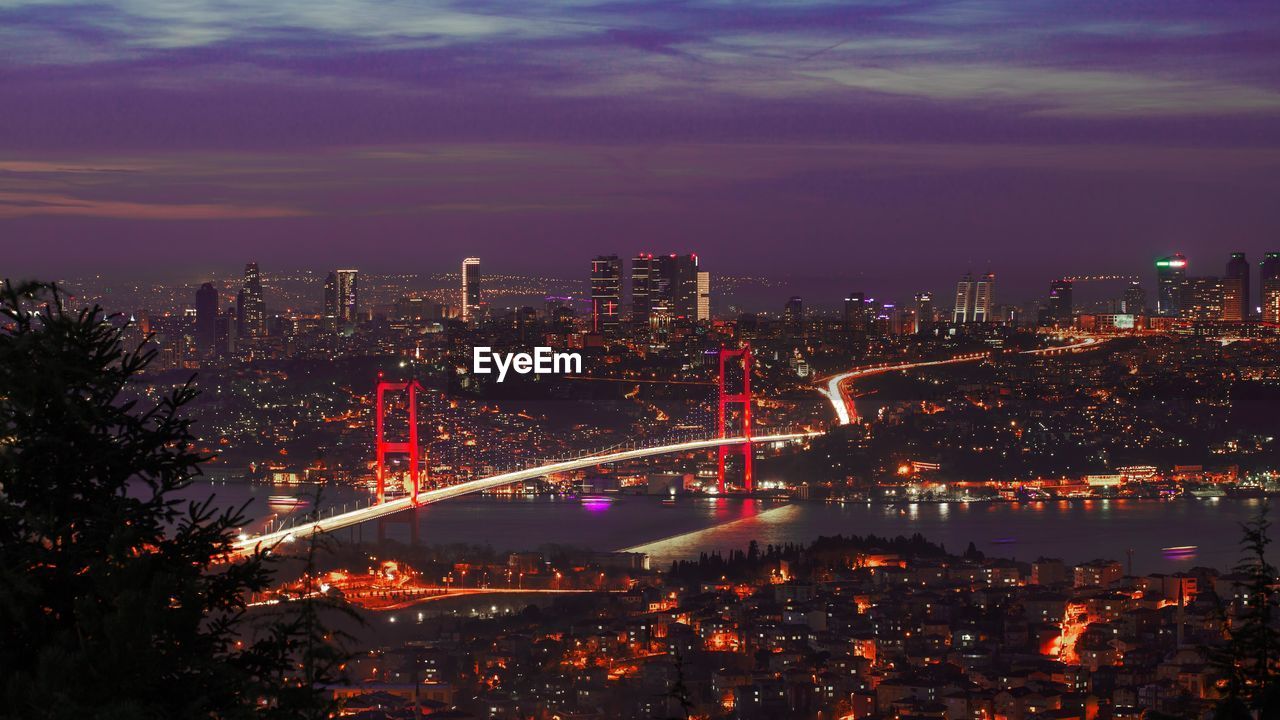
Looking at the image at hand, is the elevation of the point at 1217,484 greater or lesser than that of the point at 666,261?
lesser

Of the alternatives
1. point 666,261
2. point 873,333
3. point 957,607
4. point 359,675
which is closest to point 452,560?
point 957,607

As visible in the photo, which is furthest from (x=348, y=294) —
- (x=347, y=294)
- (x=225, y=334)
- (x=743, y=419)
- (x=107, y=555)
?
(x=107, y=555)

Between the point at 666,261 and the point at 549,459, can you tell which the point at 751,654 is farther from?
the point at 666,261

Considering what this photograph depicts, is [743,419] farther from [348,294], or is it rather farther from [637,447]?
[348,294]

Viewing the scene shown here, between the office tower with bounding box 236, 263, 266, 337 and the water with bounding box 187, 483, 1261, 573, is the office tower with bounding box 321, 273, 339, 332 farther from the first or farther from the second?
the water with bounding box 187, 483, 1261, 573

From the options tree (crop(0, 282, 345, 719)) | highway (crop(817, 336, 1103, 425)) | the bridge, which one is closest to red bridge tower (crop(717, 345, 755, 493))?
the bridge

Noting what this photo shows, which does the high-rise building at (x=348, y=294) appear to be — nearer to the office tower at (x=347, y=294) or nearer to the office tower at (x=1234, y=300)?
the office tower at (x=347, y=294)

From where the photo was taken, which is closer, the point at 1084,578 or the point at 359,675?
the point at 359,675

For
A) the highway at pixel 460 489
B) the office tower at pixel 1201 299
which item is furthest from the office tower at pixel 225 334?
the office tower at pixel 1201 299
